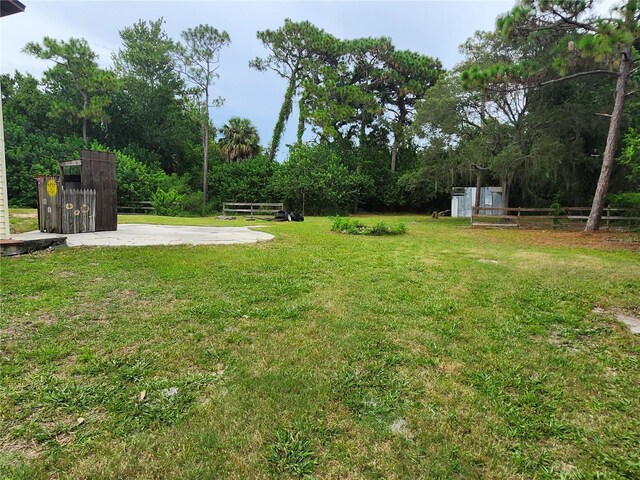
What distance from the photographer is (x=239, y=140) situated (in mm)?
26812

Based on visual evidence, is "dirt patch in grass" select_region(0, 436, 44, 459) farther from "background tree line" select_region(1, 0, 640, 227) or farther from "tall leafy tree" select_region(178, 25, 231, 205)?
"tall leafy tree" select_region(178, 25, 231, 205)

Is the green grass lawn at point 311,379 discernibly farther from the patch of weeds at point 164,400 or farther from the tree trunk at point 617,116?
the tree trunk at point 617,116

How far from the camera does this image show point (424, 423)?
1.80m

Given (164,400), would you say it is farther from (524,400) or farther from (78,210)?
(78,210)

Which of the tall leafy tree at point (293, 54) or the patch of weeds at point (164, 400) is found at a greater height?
the tall leafy tree at point (293, 54)

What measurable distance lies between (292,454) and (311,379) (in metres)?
0.61

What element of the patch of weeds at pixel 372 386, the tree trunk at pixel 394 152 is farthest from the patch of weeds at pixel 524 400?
the tree trunk at pixel 394 152

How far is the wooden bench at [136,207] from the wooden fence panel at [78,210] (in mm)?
12854

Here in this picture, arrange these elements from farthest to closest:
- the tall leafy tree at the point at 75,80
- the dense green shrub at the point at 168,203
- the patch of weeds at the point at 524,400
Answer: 1. the tall leafy tree at the point at 75,80
2. the dense green shrub at the point at 168,203
3. the patch of weeds at the point at 524,400

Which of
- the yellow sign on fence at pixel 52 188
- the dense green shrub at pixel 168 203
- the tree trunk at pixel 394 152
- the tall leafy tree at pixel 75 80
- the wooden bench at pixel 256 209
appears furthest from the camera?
the tree trunk at pixel 394 152

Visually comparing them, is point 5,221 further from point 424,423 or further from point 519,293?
A: point 519,293

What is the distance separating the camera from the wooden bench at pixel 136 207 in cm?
2080

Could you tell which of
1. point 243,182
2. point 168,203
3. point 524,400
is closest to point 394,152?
point 243,182

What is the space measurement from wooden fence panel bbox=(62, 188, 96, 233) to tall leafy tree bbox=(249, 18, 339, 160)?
64.9 ft
